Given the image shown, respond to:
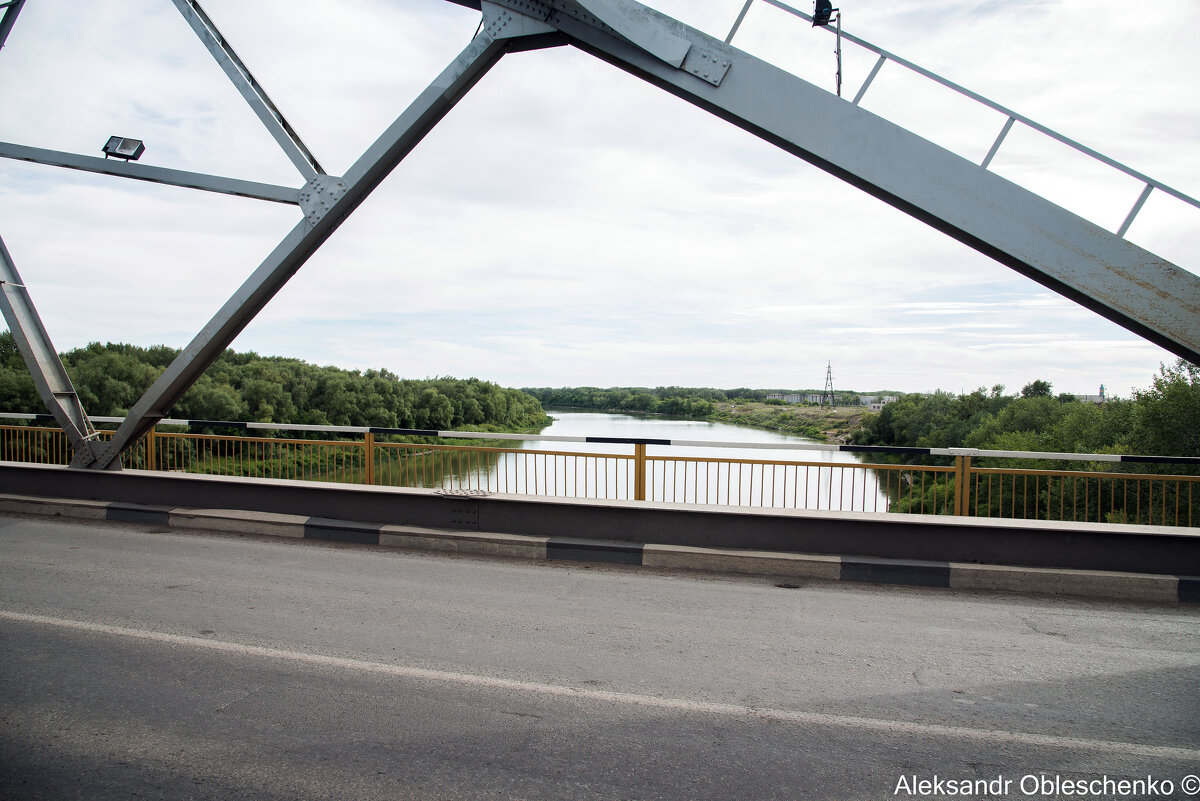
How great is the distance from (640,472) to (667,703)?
419 cm

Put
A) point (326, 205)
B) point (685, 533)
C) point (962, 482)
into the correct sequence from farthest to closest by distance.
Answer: point (326, 205)
point (962, 482)
point (685, 533)

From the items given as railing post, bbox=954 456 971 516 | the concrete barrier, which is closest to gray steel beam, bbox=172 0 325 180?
the concrete barrier

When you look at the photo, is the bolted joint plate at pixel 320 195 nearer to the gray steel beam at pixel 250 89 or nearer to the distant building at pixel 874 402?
the gray steel beam at pixel 250 89

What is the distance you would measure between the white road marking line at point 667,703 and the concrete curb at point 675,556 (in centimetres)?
306

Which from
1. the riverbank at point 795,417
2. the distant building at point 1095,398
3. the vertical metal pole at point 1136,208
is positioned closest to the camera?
the vertical metal pole at point 1136,208

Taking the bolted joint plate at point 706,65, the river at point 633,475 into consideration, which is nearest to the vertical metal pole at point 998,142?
the bolted joint plate at point 706,65

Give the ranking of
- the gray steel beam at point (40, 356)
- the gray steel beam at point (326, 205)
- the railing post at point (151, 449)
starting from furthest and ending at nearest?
1. the railing post at point (151, 449)
2. the gray steel beam at point (40, 356)
3. the gray steel beam at point (326, 205)

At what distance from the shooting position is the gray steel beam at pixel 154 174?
8008 mm

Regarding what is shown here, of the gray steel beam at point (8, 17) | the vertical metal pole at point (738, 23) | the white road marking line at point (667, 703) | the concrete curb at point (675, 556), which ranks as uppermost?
the gray steel beam at point (8, 17)

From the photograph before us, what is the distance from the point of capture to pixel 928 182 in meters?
6.22

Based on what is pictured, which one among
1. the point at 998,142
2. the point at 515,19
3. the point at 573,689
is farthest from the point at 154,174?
the point at 998,142

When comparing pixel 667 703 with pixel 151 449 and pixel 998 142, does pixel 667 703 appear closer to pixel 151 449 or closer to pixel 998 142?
pixel 998 142

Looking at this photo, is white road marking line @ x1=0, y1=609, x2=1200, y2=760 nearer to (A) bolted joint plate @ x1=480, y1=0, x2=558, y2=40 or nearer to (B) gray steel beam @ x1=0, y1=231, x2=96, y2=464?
(B) gray steel beam @ x1=0, y1=231, x2=96, y2=464

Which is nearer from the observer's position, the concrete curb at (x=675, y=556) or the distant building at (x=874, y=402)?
the concrete curb at (x=675, y=556)
